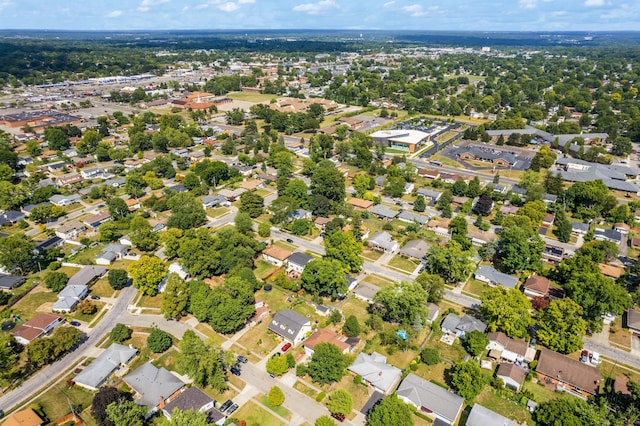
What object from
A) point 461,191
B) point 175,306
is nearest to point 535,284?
point 461,191

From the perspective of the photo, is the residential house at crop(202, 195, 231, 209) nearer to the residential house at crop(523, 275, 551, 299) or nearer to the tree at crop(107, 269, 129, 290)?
the tree at crop(107, 269, 129, 290)

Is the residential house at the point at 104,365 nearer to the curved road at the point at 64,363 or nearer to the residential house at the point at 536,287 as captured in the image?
the curved road at the point at 64,363

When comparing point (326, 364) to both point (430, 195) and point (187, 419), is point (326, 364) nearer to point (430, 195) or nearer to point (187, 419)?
point (187, 419)

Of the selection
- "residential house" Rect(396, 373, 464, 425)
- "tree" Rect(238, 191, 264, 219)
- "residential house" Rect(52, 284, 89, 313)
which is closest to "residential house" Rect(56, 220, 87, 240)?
"residential house" Rect(52, 284, 89, 313)

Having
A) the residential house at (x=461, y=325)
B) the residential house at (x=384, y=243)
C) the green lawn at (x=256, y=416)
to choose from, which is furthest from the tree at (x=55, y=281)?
the residential house at (x=461, y=325)

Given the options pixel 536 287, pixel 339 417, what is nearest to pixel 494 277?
pixel 536 287
